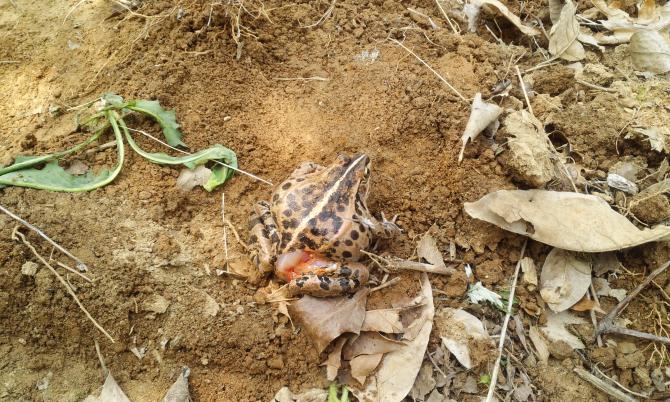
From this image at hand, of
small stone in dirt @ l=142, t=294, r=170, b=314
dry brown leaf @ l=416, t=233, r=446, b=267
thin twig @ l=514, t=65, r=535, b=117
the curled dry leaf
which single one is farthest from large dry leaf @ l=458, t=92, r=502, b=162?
small stone in dirt @ l=142, t=294, r=170, b=314

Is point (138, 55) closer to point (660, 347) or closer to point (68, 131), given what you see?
point (68, 131)

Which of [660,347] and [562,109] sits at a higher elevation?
[562,109]

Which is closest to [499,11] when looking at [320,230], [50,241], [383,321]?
[320,230]

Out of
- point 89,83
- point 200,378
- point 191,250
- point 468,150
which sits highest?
point 89,83

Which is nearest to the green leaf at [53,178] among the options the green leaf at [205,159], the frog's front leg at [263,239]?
the green leaf at [205,159]

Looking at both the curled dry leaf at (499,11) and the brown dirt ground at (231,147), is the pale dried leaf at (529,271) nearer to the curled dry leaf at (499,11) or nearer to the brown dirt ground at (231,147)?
the brown dirt ground at (231,147)

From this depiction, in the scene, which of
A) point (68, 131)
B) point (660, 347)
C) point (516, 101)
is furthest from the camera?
point (516, 101)

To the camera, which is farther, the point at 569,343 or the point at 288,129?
the point at 288,129

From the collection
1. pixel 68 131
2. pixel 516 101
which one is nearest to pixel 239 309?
pixel 68 131
